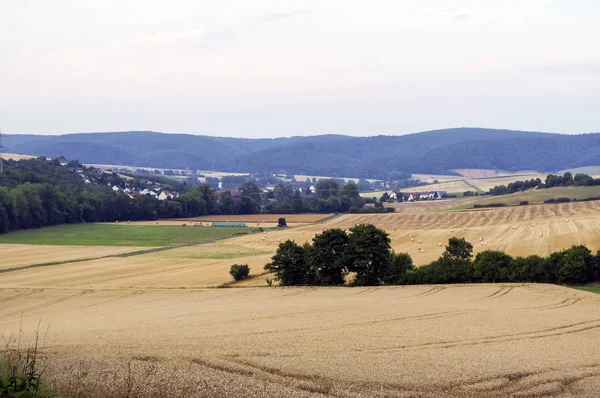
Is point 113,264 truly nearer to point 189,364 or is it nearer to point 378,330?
point 378,330

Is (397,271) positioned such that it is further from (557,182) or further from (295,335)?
(557,182)

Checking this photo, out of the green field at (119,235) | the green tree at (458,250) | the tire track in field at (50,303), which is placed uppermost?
the green tree at (458,250)

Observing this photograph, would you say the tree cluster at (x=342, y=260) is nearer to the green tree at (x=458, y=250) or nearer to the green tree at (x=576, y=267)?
the green tree at (x=458, y=250)

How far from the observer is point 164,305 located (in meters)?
46.1

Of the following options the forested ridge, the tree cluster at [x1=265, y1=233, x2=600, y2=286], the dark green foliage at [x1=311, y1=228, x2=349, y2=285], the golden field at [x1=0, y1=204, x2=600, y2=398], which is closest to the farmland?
the forested ridge

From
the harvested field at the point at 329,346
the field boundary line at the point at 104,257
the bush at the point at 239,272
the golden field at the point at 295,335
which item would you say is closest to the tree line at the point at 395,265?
the golden field at the point at 295,335

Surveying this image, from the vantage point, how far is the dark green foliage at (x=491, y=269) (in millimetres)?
56438

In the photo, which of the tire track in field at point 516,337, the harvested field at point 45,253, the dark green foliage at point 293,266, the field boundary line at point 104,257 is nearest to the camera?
the tire track in field at point 516,337

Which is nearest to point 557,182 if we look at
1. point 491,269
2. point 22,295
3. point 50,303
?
point 491,269

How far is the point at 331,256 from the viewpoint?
194ft

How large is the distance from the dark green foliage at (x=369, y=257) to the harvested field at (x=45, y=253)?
34.9 m

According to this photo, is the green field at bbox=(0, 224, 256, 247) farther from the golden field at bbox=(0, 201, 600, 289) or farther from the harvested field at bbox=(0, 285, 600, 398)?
the harvested field at bbox=(0, 285, 600, 398)

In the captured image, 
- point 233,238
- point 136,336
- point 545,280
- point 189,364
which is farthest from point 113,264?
point 189,364

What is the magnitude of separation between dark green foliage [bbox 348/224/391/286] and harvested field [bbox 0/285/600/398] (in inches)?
375
